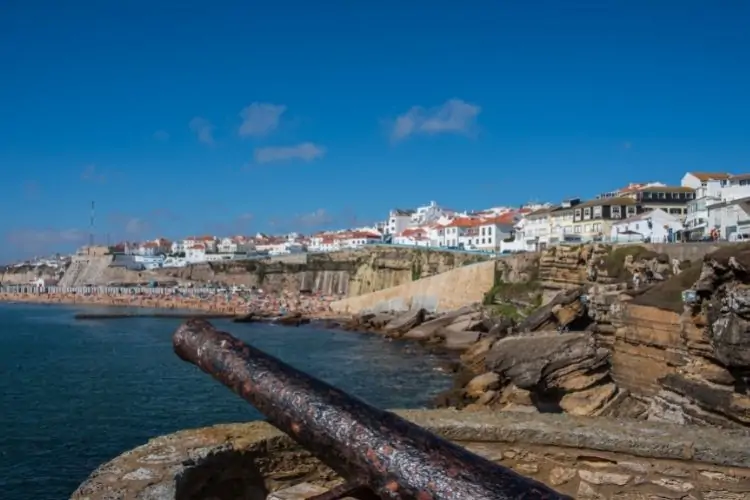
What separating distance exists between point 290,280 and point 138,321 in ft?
112

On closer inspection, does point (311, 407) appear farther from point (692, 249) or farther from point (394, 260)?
point (394, 260)

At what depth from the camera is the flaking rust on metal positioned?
2.09m

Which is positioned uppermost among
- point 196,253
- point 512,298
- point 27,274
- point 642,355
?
point 196,253

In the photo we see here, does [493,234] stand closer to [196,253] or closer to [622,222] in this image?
[622,222]

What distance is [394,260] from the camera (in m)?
77.7

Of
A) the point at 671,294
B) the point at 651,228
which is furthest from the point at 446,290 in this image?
the point at 671,294

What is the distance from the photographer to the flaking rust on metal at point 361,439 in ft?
6.85

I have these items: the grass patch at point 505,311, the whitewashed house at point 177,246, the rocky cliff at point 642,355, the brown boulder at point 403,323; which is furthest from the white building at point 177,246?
the rocky cliff at point 642,355

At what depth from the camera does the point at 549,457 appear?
467cm

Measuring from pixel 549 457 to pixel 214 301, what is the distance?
81.1 m

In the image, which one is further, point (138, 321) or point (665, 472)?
point (138, 321)

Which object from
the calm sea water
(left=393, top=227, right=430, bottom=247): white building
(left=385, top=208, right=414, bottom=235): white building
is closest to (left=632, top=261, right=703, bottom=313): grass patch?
the calm sea water

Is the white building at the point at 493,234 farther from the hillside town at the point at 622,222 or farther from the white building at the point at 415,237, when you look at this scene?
the white building at the point at 415,237

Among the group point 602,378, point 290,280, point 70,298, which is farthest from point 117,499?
point 70,298
